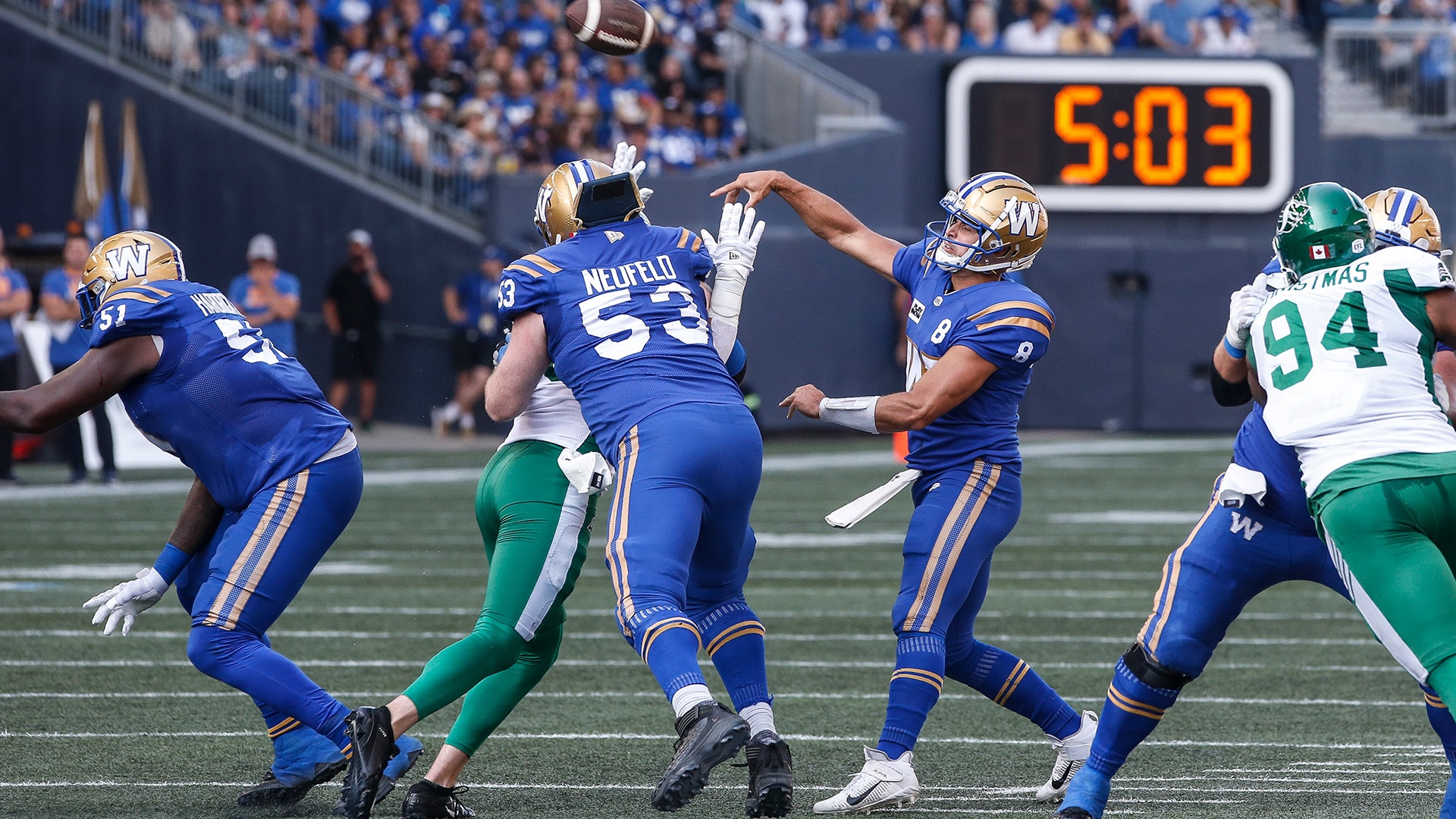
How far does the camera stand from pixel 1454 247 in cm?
2238

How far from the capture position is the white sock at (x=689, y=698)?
14.4 ft

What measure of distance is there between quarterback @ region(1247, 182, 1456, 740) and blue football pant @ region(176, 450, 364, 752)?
249cm

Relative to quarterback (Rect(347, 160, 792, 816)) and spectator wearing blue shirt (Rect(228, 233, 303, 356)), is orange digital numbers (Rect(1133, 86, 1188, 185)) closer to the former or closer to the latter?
spectator wearing blue shirt (Rect(228, 233, 303, 356))

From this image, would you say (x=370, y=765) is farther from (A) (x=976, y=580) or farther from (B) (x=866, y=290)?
(B) (x=866, y=290)

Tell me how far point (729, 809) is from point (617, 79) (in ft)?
55.2

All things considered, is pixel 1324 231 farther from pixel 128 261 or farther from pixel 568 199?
pixel 128 261

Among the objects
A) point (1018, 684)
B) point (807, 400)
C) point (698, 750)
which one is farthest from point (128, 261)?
point (1018, 684)

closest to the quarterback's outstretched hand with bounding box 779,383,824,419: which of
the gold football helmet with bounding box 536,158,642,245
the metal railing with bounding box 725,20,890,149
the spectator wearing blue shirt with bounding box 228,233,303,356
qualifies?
the gold football helmet with bounding box 536,158,642,245

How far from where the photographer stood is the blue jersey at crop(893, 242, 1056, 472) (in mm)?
5152

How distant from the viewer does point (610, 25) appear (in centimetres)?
656

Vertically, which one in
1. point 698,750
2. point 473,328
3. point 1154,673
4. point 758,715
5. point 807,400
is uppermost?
point 807,400

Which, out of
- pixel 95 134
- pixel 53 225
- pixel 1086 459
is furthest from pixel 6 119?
pixel 1086 459

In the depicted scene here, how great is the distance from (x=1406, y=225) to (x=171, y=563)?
349cm

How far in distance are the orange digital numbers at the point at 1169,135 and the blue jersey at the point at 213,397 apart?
15.6 meters
